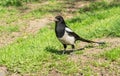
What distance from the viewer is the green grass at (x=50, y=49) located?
8398 millimetres

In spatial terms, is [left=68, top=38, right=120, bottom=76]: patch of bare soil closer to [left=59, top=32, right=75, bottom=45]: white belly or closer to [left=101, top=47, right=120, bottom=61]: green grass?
[left=101, top=47, right=120, bottom=61]: green grass

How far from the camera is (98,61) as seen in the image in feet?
28.2

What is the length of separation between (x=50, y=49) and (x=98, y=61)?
154cm

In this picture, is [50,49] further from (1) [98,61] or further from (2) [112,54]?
(2) [112,54]

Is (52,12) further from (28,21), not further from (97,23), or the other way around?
(97,23)

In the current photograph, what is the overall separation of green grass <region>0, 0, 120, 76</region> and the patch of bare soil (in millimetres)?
151

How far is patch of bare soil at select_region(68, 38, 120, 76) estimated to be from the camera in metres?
8.12

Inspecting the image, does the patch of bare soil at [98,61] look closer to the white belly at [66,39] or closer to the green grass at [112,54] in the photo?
the green grass at [112,54]

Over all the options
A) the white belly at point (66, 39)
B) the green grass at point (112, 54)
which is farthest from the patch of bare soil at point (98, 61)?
the white belly at point (66, 39)

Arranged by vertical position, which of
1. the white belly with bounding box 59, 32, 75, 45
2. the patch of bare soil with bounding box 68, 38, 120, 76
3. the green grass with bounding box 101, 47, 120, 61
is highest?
the white belly with bounding box 59, 32, 75, 45

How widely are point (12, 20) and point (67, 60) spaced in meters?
5.39

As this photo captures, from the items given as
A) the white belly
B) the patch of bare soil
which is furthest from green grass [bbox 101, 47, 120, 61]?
the white belly

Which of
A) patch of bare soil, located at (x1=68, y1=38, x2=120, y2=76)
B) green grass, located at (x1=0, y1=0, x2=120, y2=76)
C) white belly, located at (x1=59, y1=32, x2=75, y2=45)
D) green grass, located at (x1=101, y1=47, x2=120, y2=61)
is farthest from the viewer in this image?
white belly, located at (x1=59, y1=32, x2=75, y2=45)

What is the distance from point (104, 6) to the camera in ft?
48.1
